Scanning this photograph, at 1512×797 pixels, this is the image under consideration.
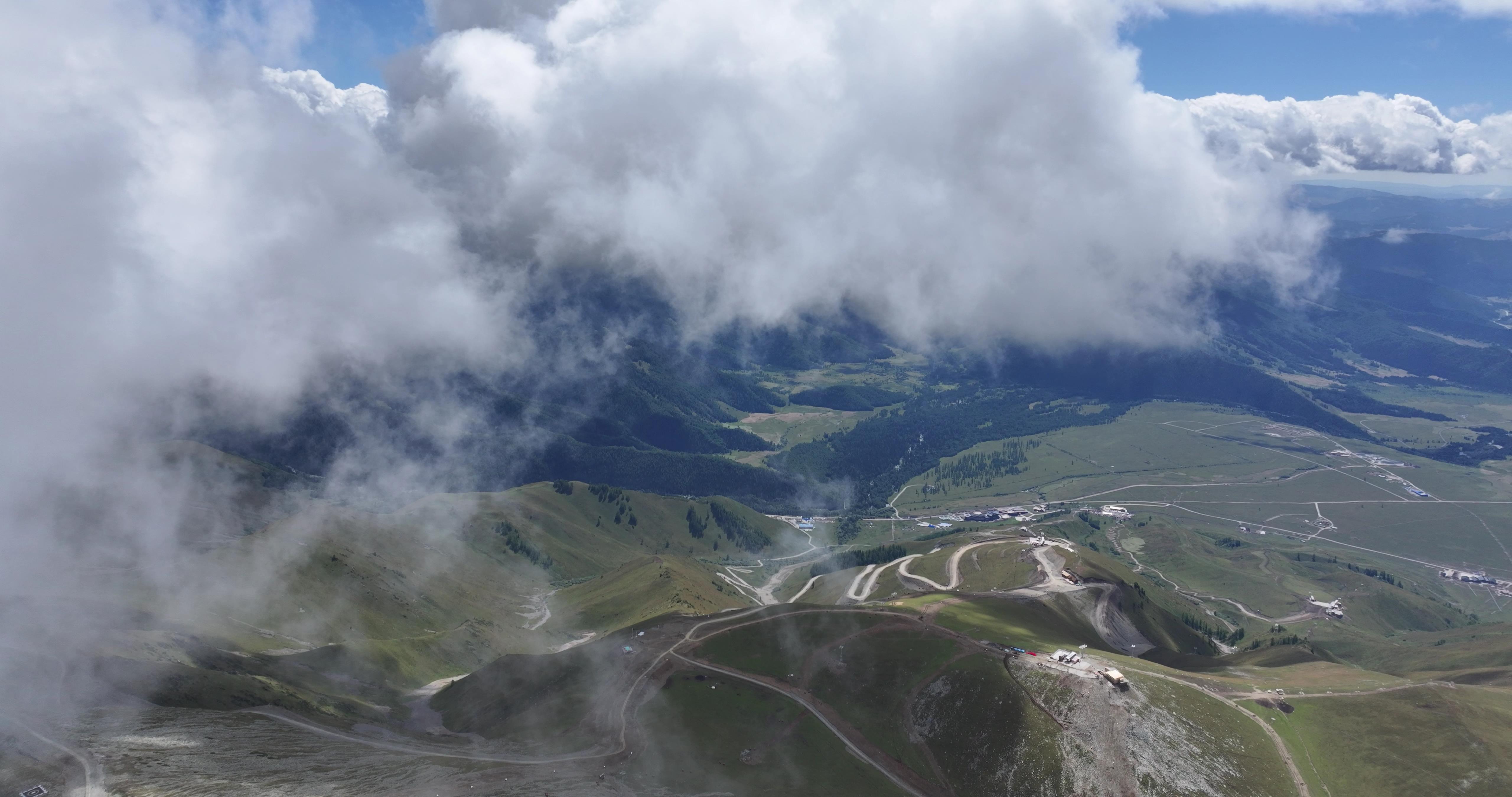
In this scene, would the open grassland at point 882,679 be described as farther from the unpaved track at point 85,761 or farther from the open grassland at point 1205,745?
the unpaved track at point 85,761

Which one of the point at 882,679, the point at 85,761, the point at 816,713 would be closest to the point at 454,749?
the point at 85,761

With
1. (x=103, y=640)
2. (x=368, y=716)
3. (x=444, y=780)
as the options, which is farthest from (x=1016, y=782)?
(x=103, y=640)

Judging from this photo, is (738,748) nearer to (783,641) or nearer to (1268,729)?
(783,641)

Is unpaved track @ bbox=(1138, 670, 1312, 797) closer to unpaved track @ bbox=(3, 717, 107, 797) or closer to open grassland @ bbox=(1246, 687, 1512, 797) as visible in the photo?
open grassland @ bbox=(1246, 687, 1512, 797)

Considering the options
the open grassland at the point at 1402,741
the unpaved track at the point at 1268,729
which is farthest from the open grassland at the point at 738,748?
the open grassland at the point at 1402,741

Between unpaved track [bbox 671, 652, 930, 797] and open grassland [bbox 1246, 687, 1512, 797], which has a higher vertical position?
unpaved track [bbox 671, 652, 930, 797]

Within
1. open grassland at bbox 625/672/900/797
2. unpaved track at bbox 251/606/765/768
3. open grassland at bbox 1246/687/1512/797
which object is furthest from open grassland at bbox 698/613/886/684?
open grassland at bbox 1246/687/1512/797
